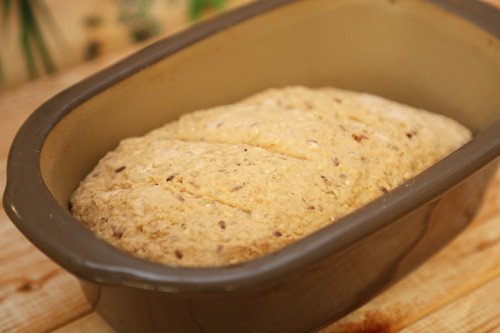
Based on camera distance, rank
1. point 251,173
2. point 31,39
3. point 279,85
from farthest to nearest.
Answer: point 31,39
point 279,85
point 251,173

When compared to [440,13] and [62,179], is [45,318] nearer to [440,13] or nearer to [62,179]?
[62,179]

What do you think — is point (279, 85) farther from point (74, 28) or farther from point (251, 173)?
point (74, 28)

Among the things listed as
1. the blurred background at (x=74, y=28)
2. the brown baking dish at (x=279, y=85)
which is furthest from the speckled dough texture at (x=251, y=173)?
the blurred background at (x=74, y=28)

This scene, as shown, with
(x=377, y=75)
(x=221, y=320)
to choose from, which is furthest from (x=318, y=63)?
(x=221, y=320)

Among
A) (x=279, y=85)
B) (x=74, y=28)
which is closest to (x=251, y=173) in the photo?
(x=279, y=85)

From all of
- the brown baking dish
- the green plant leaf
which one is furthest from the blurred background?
the brown baking dish
